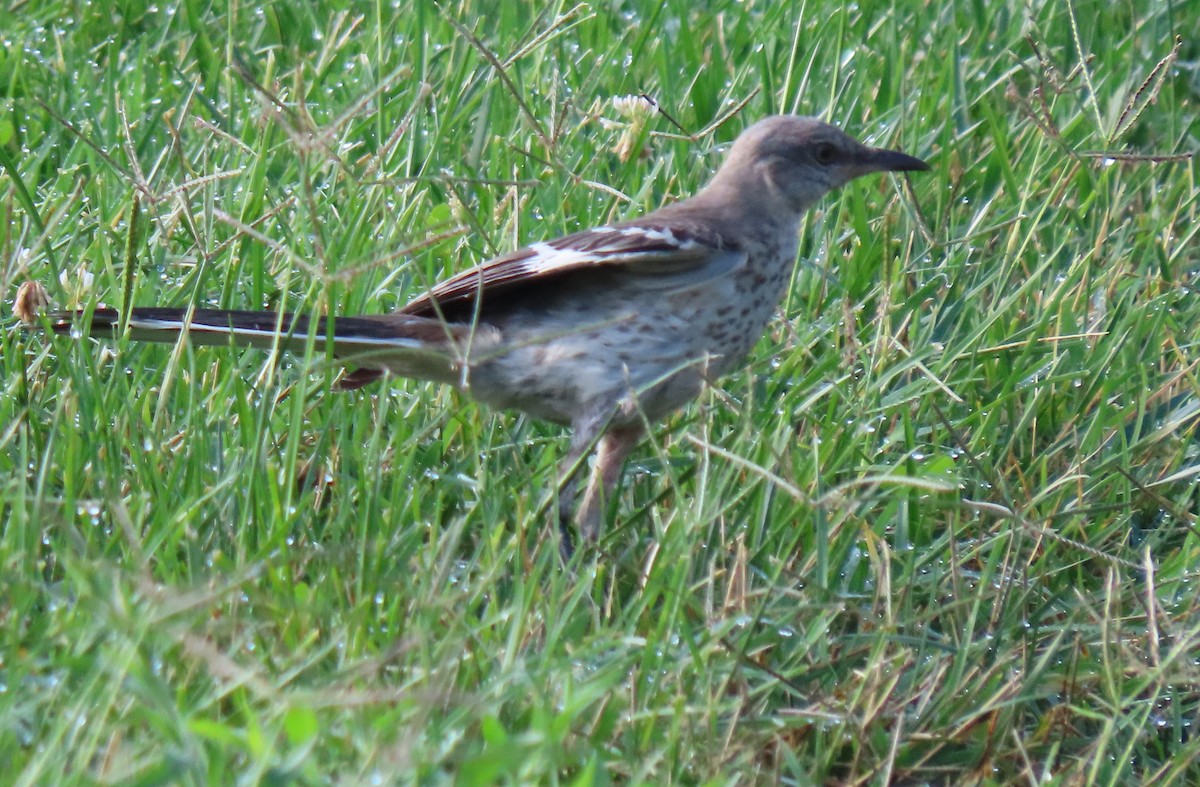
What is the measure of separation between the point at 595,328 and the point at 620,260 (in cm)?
27

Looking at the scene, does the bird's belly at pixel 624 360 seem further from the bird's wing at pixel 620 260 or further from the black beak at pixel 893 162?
the black beak at pixel 893 162

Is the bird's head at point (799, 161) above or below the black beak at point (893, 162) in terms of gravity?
above

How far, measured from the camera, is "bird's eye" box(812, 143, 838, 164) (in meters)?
5.40

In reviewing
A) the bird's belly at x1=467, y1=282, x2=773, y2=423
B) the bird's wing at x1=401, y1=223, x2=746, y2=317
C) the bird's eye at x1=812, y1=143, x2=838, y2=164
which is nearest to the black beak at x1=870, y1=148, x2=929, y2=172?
the bird's eye at x1=812, y1=143, x2=838, y2=164

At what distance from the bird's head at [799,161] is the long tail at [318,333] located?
1.12 m

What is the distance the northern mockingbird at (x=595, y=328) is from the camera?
4.64m

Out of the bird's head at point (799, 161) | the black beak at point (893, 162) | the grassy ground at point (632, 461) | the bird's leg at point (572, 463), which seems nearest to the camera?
the grassy ground at point (632, 461)

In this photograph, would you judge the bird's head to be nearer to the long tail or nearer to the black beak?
the black beak

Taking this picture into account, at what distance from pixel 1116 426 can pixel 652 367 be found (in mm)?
1510

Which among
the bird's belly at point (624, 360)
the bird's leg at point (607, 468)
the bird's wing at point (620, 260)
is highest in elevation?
the bird's wing at point (620, 260)

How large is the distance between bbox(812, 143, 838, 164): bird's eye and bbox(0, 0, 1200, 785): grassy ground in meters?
0.42

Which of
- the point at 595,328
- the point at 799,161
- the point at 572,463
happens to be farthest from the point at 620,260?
the point at 799,161

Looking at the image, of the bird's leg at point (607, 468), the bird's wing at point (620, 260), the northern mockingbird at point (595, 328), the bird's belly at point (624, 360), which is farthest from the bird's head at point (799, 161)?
the bird's leg at point (607, 468)

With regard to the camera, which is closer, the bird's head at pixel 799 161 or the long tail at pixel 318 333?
the long tail at pixel 318 333
